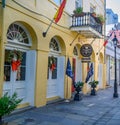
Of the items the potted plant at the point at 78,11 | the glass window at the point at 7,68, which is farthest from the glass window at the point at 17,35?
the potted plant at the point at 78,11

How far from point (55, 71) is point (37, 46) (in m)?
3.02

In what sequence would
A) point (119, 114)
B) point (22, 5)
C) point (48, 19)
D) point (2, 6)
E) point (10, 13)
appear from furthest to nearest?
point (48, 19), point (119, 114), point (22, 5), point (10, 13), point (2, 6)

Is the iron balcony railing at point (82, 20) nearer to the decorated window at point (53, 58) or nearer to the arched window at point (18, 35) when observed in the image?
the decorated window at point (53, 58)

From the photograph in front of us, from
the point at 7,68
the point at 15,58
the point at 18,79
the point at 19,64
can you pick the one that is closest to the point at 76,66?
the point at 18,79

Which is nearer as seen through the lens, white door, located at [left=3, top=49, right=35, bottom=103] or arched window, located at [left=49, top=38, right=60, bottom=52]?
white door, located at [left=3, top=49, right=35, bottom=103]

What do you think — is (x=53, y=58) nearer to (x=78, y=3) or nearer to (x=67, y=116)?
(x=67, y=116)

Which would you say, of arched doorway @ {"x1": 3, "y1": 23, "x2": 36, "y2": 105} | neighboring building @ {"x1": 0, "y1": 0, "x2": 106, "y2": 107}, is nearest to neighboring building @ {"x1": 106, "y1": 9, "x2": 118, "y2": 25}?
neighboring building @ {"x1": 0, "y1": 0, "x2": 106, "y2": 107}

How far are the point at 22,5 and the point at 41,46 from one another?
220 centimetres

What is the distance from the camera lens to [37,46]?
37.6ft

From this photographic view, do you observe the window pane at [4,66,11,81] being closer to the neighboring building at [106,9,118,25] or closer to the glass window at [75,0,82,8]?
the glass window at [75,0,82,8]

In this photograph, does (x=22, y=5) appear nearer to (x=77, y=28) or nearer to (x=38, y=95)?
(x=38, y=95)

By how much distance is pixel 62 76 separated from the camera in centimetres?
1441

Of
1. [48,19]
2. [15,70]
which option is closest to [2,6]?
[15,70]

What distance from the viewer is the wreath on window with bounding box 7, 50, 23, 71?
10.1 m
